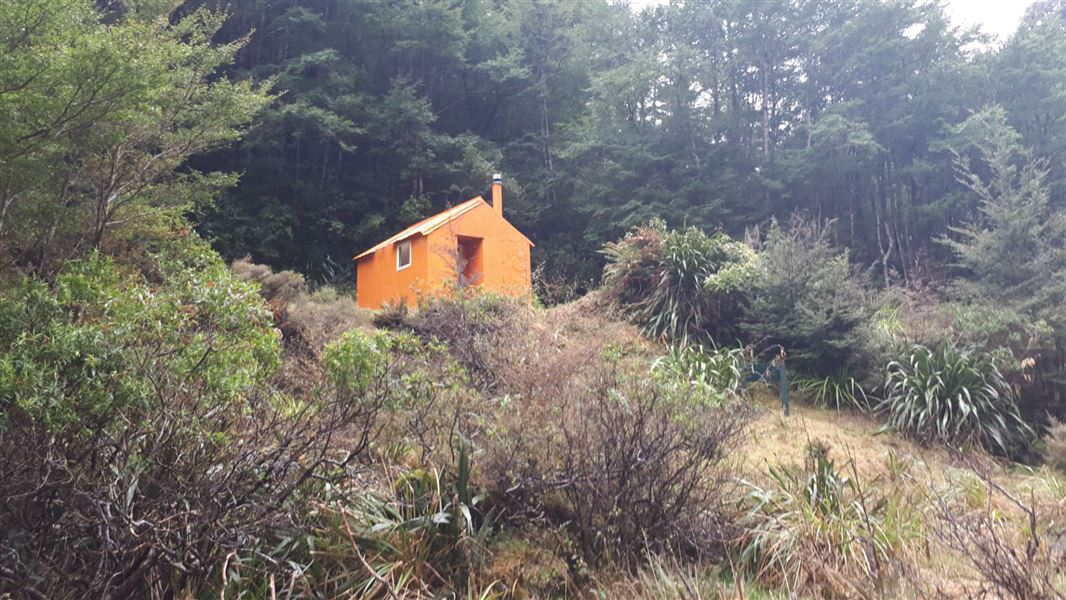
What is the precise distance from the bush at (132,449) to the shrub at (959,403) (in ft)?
22.9

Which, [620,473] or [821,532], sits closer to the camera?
[620,473]

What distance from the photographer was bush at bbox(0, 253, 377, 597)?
3414 millimetres

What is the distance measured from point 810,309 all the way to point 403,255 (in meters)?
8.55

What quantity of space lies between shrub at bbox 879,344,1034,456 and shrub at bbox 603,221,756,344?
2827 mm

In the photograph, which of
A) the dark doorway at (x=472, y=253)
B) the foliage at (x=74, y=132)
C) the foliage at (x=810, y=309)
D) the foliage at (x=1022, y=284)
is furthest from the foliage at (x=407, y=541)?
the dark doorway at (x=472, y=253)

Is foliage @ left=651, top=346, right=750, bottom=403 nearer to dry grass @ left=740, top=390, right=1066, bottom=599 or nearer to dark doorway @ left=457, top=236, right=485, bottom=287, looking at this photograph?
dry grass @ left=740, top=390, right=1066, bottom=599

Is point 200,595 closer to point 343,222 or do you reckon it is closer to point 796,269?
point 796,269

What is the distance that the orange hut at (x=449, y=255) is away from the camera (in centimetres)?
1319

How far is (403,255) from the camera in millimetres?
14469

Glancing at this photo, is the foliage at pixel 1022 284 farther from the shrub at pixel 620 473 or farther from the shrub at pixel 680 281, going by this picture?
the shrub at pixel 620 473

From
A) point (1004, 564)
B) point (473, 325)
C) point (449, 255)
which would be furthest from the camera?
point (449, 255)

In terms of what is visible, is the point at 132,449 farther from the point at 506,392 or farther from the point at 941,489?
the point at 941,489

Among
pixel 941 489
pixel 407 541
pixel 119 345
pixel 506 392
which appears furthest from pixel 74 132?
pixel 941 489

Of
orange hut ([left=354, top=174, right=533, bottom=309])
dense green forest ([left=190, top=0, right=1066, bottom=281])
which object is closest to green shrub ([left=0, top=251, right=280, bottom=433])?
orange hut ([left=354, top=174, right=533, bottom=309])
